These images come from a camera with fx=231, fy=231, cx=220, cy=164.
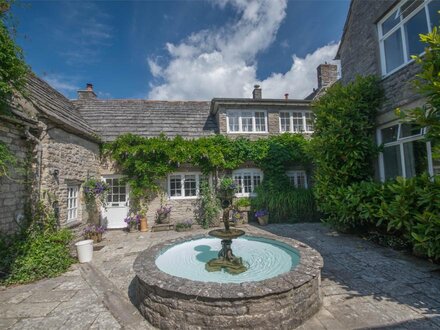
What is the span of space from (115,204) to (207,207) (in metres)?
4.40

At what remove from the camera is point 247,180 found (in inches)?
469

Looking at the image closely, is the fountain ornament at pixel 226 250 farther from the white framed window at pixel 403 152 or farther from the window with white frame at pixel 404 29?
the window with white frame at pixel 404 29

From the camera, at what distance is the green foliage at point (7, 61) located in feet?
14.9

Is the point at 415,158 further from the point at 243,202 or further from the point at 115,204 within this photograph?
the point at 115,204

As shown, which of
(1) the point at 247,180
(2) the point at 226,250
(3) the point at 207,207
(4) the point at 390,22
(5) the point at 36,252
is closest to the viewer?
(2) the point at 226,250

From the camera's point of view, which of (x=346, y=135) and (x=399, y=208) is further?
(x=346, y=135)

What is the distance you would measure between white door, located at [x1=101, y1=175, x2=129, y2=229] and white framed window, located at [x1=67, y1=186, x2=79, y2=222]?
1952 millimetres

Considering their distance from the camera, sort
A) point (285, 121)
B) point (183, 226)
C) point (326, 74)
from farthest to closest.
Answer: point (326, 74)
point (285, 121)
point (183, 226)

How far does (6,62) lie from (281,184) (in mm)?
10505

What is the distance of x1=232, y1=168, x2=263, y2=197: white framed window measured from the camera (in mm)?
11758

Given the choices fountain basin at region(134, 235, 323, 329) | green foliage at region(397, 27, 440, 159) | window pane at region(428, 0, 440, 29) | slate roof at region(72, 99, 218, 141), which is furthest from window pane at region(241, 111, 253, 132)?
fountain basin at region(134, 235, 323, 329)

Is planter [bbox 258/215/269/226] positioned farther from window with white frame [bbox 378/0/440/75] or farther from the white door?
window with white frame [bbox 378/0/440/75]

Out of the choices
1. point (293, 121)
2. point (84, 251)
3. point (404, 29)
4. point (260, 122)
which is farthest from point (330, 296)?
point (293, 121)

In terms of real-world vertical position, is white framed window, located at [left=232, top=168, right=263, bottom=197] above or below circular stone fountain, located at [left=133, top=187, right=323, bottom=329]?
above
